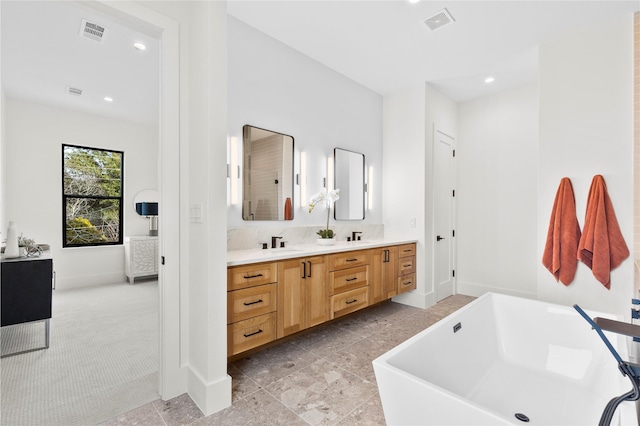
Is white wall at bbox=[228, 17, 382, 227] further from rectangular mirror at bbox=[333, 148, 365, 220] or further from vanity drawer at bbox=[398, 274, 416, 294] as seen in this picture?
vanity drawer at bbox=[398, 274, 416, 294]

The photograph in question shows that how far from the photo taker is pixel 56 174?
485cm

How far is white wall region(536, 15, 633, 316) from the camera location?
257 cm

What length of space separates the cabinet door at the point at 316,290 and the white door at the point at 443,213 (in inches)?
80.1

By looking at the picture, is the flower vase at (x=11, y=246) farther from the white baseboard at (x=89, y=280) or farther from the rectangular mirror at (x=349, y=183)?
the rectangular mirror at (x=349, y=183)

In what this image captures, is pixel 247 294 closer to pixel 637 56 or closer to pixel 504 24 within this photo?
pixel 504 24

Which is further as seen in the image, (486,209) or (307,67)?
(486,209)

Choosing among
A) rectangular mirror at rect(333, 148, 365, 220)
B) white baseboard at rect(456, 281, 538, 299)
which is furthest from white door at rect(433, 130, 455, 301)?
rectangular mirror at rect(333, 148, 365, 220)

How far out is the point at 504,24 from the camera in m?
2.75

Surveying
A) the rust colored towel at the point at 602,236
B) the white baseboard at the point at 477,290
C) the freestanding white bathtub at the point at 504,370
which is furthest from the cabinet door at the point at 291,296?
the white baseboard at the point at 477,290

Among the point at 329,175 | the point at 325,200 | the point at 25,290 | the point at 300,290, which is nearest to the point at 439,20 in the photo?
the point at 329,175

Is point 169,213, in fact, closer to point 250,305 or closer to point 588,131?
point 250,305

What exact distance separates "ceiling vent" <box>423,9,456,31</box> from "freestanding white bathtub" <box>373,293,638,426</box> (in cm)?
244

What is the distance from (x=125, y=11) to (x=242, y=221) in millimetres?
1716

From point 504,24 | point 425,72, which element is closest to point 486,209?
point 425,72
